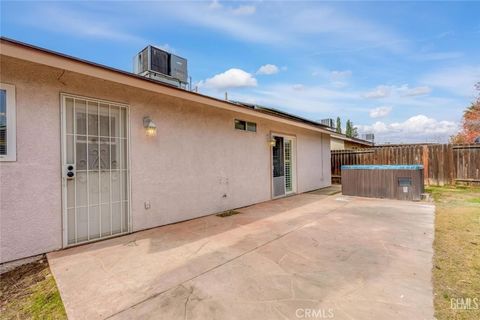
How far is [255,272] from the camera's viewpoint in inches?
113

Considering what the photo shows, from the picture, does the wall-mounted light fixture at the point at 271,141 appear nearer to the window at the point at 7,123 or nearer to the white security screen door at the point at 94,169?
the white security screen door at the point at 94,169

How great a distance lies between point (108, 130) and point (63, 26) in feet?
10.1

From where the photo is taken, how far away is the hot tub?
7.73 metres

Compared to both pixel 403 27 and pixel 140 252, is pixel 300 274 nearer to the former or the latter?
pixel 140 252

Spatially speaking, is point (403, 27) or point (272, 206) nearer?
point (272, 206)

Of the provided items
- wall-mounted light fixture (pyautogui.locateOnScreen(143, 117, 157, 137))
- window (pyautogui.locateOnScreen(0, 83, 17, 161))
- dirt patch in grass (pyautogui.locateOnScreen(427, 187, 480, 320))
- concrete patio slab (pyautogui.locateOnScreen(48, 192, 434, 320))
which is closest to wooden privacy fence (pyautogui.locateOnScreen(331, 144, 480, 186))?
dirt patch in grass (pyautogui.locateOnScreen(427, 187, 480, 320))

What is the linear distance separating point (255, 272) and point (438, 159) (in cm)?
1292

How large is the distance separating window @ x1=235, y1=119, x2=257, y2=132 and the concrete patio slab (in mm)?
3363

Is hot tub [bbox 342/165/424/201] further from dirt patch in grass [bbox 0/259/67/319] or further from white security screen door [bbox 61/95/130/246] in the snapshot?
dirt patch in grass [bbox 0/259/67/319]

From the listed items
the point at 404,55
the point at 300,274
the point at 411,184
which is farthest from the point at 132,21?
the point at 404,55

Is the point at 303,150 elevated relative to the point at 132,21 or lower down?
lower down

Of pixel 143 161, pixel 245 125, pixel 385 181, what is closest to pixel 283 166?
pixel 245 125

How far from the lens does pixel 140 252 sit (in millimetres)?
3592

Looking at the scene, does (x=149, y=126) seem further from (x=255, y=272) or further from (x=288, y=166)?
(x=288, y=166)
